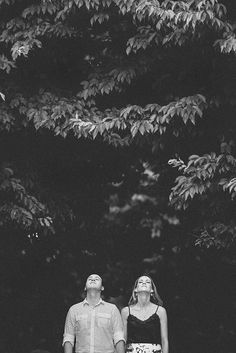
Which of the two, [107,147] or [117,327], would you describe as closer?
[117,327]

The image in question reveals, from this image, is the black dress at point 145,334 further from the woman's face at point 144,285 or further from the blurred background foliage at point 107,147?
the blurred background foliage at point 107,147

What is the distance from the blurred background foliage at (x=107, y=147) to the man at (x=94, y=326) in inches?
112

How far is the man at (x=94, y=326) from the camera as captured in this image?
1024 centimetres

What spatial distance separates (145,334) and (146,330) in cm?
5

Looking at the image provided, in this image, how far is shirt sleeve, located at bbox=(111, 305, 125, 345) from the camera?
1024cm

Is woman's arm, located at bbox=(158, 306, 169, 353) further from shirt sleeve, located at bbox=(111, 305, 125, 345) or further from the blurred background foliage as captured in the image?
the blurred background foliage

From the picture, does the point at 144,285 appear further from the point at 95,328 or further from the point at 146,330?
the point at 95,328

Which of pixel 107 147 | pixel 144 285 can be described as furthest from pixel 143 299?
pixel 107 147

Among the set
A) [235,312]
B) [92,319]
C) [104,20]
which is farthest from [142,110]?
[235,312]

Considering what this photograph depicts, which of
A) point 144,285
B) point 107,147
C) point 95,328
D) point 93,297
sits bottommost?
point 95,328

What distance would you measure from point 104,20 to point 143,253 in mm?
6823

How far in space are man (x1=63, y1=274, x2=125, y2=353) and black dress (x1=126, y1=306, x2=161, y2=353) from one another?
0.82ft

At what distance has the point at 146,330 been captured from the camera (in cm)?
1047

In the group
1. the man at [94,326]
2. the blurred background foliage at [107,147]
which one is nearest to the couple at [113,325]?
the man at [94,326]
